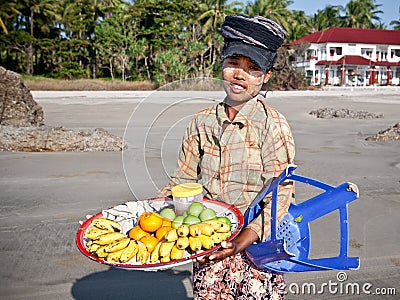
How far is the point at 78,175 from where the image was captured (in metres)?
6.12

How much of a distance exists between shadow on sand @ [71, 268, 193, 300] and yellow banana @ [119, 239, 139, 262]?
61.9 inches

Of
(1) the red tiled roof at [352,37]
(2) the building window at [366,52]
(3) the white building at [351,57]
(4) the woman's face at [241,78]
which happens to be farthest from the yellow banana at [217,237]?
(2) the building window at [366,52]

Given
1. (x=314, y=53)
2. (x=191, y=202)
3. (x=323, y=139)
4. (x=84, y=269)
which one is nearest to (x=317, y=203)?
(x=191, y=202)

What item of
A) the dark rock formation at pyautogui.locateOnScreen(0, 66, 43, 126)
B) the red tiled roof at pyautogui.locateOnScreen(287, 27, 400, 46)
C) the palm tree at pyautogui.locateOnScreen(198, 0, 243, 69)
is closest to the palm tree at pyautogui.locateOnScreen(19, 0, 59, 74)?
the palm tree at pyautogui.locateOnScreen(198, 0, 243, 69)

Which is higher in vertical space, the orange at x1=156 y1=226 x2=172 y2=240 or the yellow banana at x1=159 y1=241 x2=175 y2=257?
the orange at x1=156 y1=226 x2=172 y2=240

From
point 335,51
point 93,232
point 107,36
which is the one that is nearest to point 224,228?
point 93,232

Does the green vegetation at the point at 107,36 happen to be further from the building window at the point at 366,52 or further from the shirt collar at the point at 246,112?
the shirt collar at the point at 246,112

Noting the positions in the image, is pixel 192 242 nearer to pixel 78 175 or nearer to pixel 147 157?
pixel 147 157

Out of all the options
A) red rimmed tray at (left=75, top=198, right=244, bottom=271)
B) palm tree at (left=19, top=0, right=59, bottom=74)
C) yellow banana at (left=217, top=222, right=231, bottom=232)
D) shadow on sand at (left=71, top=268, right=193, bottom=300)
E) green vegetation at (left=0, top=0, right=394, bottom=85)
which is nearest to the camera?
red rimmed tray at (left=75, top=198, right=244, bottom=271)

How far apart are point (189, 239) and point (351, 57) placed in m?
47.0

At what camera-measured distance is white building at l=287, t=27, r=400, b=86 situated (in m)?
44.2

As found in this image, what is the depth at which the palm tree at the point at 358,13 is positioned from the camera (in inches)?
2216

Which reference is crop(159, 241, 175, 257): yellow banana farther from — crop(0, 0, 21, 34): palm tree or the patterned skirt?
crop(0, 0, 21, 34): palm tree

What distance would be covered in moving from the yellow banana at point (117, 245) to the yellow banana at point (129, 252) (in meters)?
0.01
